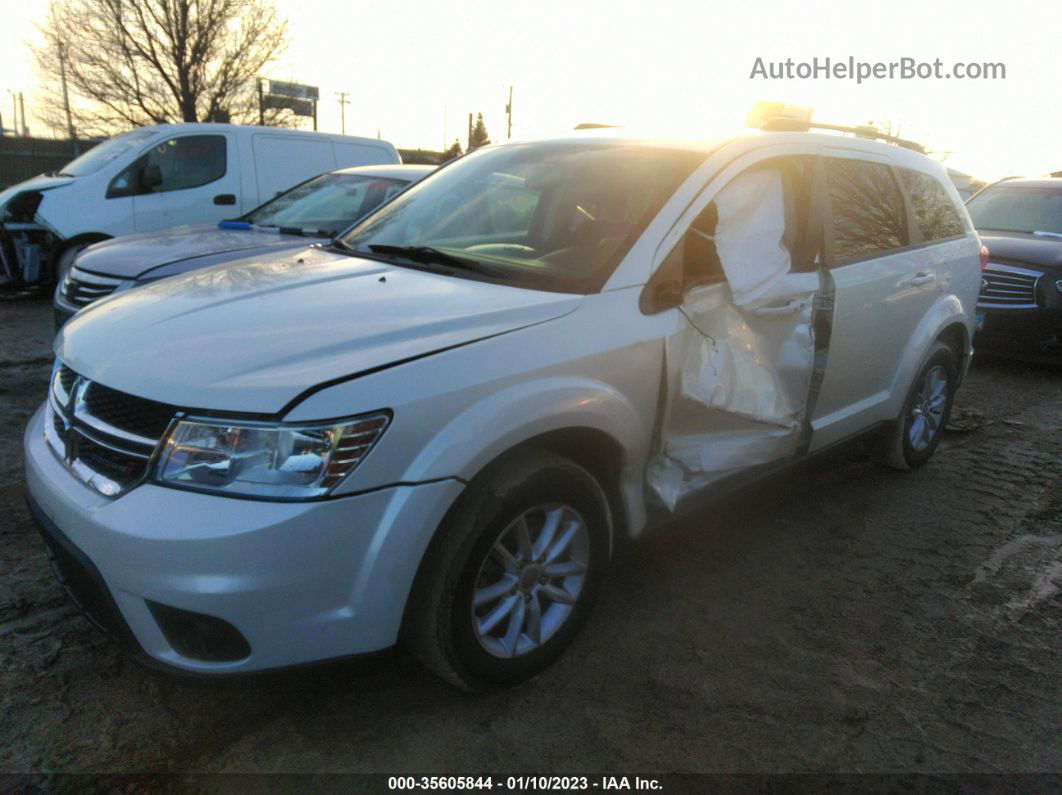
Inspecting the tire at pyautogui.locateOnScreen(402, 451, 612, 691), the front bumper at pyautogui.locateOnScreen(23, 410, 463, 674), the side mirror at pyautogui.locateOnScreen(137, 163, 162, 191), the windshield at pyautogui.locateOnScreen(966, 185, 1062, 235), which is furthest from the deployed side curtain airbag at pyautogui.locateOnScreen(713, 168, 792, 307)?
the side mirror at pyautogui.locateOnScreen(137, 163, 162, 191)

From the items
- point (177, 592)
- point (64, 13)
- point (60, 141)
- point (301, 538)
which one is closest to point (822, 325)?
point (301, 538)

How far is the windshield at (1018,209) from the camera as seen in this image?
8367 millimetres

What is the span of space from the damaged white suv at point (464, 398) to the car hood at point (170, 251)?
1.84 m

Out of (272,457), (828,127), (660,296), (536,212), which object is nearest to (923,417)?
(828,127)

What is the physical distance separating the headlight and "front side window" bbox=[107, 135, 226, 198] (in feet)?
23.6

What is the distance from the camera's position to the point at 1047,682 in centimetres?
275

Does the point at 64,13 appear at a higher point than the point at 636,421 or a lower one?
higher

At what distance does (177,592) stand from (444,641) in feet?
2.33

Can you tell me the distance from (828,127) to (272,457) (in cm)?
307

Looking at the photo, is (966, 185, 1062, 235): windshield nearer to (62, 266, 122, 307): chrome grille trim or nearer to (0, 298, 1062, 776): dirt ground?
(0, 298, 1062, 776): dirt ground

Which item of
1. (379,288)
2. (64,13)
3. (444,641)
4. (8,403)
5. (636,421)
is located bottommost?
(8,403)

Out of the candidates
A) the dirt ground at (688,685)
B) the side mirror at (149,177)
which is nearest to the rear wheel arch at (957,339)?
the dirt ground at (688,685)

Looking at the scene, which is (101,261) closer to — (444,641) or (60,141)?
(444,641)

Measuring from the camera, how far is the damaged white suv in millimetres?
1999
